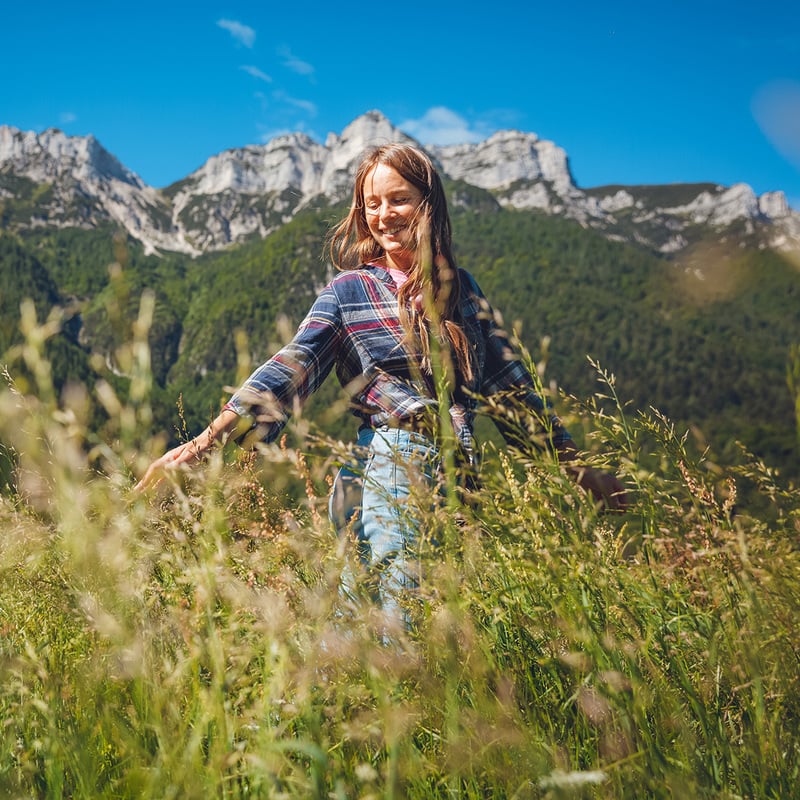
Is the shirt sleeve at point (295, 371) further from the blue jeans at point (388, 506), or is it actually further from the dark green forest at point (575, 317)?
the dark green forest at point (575, 317)

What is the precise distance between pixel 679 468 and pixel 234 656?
3.68 feet

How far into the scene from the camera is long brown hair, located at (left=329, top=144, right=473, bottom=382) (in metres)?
2.84

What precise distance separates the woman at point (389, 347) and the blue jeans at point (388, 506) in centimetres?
1

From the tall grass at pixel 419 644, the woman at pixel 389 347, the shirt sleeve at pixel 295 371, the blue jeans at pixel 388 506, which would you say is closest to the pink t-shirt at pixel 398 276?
the woman at pixel 389 347

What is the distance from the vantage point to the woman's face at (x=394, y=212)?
10.5 ft

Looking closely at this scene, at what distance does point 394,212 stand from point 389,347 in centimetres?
78

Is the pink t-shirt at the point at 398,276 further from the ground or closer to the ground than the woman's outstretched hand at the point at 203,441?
further from the ground

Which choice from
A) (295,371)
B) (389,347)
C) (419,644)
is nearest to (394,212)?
(389,347)

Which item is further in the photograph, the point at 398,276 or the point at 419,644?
the point at 398,276

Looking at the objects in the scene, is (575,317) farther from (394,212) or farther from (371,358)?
(371,358)

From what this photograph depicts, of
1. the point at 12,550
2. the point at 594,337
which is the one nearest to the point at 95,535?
the point at 12,550

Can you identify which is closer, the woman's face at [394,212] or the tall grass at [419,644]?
the tall grass at [419,644]

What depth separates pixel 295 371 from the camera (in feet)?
8.32

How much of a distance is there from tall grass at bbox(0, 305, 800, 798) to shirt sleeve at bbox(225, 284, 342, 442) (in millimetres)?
423
